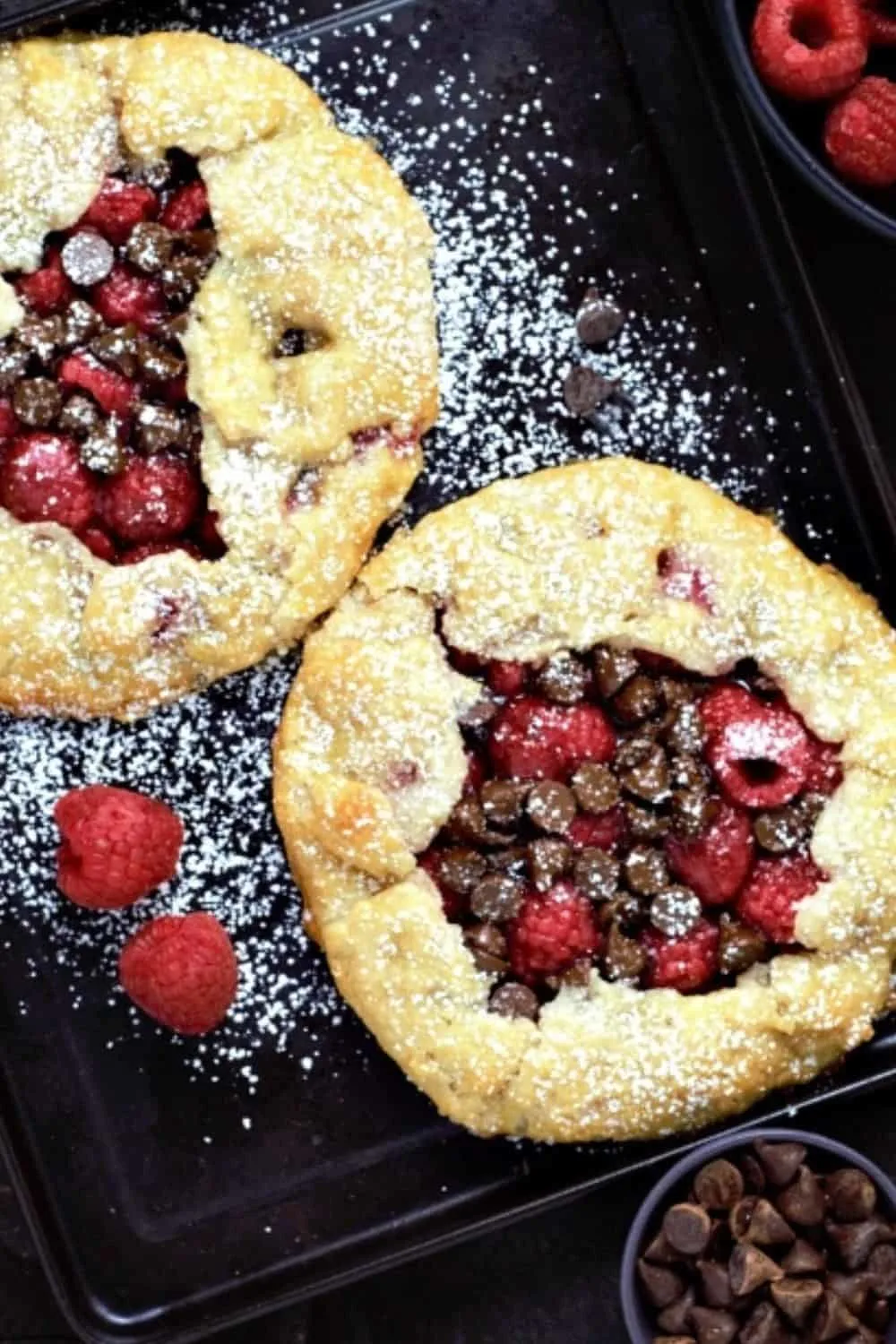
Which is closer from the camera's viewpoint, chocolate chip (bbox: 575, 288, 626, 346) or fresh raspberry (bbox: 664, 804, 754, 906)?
fresh raspberry (bbox: 664, 804, 754, 906)

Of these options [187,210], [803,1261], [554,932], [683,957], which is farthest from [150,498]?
[803,1261]

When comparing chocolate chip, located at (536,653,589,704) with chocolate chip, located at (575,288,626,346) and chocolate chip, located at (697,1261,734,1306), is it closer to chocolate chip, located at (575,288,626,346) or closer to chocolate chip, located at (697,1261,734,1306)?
chocolate chip, located at (575,288,626,346)

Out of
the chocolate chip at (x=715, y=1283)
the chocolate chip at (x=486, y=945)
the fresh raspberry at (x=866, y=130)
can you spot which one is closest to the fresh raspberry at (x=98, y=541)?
the chocolate chip at (x=486, y=945)

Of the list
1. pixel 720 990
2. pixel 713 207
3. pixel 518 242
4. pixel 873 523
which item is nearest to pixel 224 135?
pixel 518 242

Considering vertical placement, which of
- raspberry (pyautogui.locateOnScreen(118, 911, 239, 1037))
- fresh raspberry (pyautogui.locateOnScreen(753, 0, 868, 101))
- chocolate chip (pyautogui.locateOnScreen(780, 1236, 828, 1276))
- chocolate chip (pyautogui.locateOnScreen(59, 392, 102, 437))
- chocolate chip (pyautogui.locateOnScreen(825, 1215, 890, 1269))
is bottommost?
chocolate chip (pyautogui.locateOnScreen(780, 1236, 828, 1276))

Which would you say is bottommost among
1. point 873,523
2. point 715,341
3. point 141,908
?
point 141,908

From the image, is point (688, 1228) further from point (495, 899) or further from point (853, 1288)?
point (495, 899)

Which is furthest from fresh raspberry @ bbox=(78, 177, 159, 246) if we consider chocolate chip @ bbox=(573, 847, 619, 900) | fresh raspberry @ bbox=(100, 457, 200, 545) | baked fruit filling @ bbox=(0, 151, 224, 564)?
chocolate chip @ bbox=(573, 847, 619, 900)

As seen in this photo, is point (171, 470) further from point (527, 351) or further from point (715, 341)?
point (715, 341)
